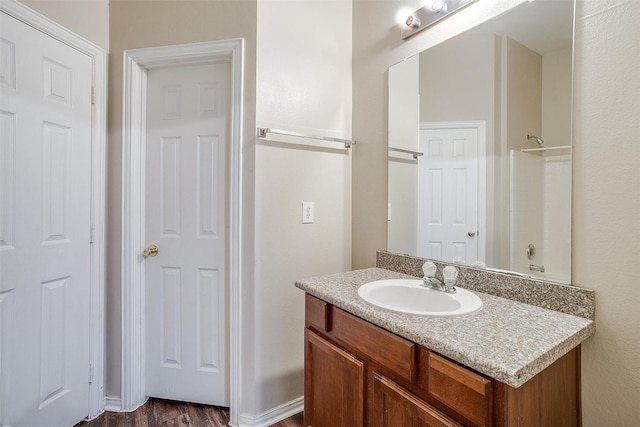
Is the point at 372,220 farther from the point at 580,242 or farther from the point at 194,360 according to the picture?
the point at 194,360

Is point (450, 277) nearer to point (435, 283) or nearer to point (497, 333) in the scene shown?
point (435, 283)

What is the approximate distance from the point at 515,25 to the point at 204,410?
7.96 feet

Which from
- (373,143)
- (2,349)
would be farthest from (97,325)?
(373,143)

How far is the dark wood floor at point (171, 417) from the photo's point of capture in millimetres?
1642

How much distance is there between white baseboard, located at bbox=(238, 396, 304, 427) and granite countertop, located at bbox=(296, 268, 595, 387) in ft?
3.08

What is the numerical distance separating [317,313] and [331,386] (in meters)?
0.29

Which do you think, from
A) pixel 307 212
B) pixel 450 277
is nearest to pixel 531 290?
pixel 450 277

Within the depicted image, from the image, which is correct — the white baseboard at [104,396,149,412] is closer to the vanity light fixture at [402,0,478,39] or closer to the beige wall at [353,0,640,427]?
the beige wall at [353,0,640,427]

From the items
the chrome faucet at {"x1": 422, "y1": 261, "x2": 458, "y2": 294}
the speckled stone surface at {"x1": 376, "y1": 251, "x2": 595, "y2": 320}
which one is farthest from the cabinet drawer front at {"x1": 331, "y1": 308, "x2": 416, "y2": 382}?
the speckled stone surface at {"x1": 376, "y1": 251, "x2": 595, "y2": 320}

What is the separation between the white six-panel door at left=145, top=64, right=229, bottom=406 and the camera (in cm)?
173

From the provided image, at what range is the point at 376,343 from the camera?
1016mm

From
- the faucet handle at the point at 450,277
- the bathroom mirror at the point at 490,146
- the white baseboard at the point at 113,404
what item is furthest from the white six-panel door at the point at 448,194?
the white baseboard at the point at 113,404

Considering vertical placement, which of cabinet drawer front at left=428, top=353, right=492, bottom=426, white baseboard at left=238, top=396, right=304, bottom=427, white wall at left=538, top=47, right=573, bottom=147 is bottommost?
white baseboard at left=238, top=396, right=304, bottom=427

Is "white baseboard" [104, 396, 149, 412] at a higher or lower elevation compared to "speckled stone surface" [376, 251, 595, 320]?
lower
